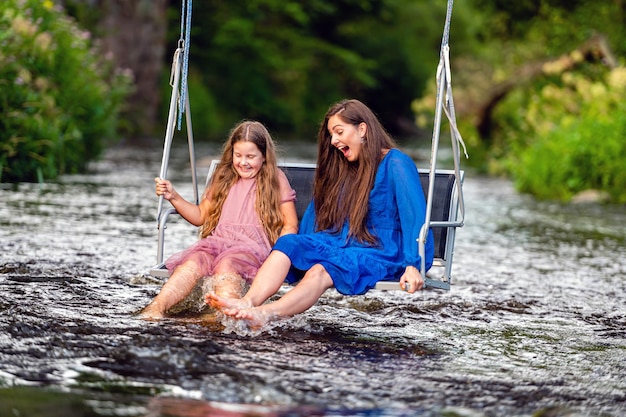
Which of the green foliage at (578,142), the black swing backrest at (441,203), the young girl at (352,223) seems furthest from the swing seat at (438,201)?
the green foliage at (578,142)

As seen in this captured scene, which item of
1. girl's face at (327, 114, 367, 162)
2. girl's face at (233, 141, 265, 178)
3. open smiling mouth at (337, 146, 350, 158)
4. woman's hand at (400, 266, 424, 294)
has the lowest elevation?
woman's hand at (400, 266, 424, 294)

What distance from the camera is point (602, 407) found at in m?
4.79

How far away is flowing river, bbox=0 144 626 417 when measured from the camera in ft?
15.2

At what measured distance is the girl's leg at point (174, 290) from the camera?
20.6 ft

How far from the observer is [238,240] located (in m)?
6.82

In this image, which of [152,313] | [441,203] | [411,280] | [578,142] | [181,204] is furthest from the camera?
[578,142]

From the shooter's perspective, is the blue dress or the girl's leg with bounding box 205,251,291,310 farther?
the blue dress

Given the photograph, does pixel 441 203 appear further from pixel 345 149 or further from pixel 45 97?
pixel 45 97

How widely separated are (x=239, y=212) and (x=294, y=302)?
1.00 meters

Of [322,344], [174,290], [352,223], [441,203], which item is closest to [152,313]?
[174,290]

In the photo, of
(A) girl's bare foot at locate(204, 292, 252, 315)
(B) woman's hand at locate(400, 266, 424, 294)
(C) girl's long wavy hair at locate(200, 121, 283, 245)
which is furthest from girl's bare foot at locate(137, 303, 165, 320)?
(B) woman's hand at locate(400, 266, 424, 294)

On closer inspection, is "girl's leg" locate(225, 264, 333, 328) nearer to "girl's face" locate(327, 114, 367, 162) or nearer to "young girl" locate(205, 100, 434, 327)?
"young girl" locate(205, 100, 434, 327)

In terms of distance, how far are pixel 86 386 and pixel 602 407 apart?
192 centimetres

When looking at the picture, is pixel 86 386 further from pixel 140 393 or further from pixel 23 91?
pixel 23 91
